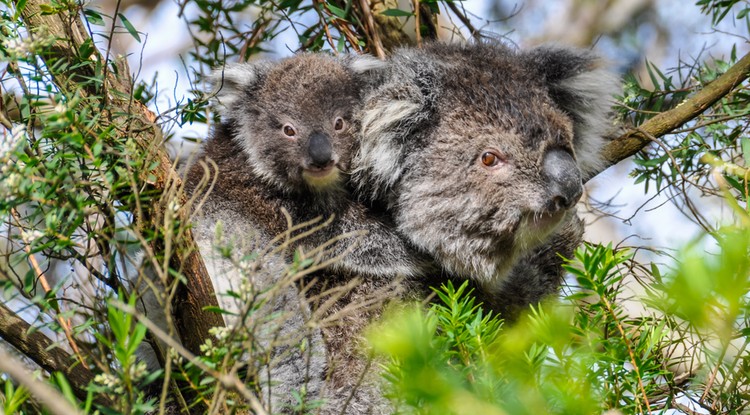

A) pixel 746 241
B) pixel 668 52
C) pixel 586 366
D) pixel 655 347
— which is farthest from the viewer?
pixel 668 52

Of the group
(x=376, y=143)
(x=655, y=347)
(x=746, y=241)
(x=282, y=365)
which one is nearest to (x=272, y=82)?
(x=376, y=143)

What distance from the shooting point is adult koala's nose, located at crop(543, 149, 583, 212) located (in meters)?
2.73

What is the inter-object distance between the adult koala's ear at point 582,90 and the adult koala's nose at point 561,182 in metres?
0.48

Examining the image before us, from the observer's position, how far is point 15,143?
5.81 feet

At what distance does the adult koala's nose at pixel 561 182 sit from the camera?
2.73 meters

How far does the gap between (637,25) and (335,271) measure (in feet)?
22.5

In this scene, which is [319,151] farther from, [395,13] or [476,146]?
[395,13]

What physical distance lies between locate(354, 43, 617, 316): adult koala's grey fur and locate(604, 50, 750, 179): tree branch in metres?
0.16

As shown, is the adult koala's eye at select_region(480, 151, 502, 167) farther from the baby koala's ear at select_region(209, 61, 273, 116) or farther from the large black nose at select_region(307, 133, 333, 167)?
the baby koala's ear at select_region(209, 61, 273, 116)

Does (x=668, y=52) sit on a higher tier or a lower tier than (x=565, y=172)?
higher

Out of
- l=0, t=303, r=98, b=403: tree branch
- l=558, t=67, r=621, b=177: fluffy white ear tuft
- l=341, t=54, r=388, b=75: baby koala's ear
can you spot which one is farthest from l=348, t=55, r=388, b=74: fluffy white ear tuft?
l=0, t=303, r=98, b=403: tree branch

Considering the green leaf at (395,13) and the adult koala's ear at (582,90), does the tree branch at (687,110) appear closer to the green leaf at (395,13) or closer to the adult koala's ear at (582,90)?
the adult koala's ear at (582,90)

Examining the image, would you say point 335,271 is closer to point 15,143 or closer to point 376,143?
point 376,143

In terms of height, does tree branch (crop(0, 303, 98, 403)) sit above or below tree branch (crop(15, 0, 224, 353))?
below
